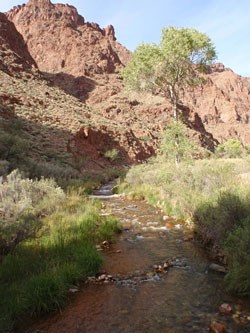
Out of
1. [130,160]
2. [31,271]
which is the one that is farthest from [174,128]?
[130,160]

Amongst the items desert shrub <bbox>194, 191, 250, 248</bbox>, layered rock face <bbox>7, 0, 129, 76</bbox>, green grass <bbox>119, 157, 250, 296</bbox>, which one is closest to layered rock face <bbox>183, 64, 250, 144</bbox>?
layered rock face <bbox>7, 0, 129, 76</bbox>

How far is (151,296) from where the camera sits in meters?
5.08

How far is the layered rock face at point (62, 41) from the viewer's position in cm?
9344

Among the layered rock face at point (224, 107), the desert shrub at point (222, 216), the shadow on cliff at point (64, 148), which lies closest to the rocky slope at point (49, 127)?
the shadow on cliff at point (64, 148)

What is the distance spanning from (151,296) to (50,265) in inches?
77.6

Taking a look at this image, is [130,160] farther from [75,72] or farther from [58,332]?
[75,72]

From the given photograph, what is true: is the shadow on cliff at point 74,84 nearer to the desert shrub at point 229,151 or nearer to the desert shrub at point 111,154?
the desert shrub at point 229,151

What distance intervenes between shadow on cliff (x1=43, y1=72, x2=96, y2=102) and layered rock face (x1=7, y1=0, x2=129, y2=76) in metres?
3.18

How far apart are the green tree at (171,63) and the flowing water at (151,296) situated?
1575 centimetres

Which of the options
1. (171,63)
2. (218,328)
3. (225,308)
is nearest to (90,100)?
(171,63)

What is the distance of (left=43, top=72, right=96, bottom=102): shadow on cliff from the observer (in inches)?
3061

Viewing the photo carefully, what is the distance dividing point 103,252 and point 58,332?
3154mm

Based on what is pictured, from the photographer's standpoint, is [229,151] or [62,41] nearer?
[229,151]

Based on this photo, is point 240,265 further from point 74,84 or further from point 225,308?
point 74,84
